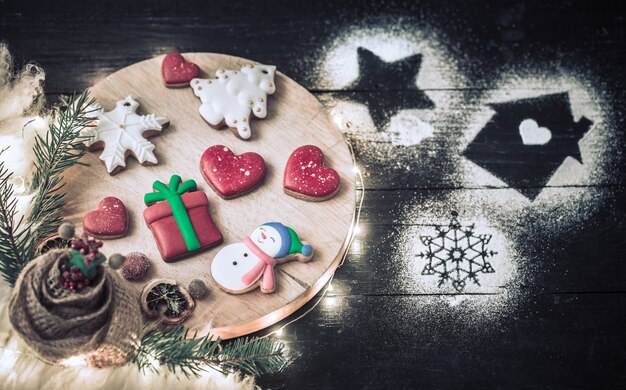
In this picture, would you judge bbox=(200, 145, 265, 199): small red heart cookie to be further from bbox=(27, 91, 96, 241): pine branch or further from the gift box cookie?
bbox=(27, 91, 96, 241): pine branch

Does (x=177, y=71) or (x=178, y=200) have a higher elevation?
(x=177, y=71)

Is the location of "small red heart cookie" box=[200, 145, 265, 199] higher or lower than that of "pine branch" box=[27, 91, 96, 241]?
higher

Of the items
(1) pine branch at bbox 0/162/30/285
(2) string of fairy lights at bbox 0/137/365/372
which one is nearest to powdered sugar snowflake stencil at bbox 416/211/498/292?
(2) string of fairy lights at bbox 0/137/365/372

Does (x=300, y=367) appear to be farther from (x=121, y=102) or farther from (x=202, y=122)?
(x=121, y=102)

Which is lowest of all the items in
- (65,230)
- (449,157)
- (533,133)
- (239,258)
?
(239,258)

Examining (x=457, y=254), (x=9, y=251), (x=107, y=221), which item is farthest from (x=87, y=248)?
(x=457, y=254)

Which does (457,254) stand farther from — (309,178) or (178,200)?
(178,200)
